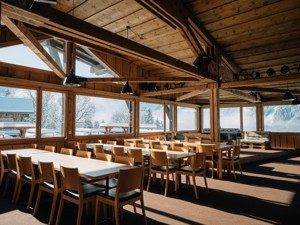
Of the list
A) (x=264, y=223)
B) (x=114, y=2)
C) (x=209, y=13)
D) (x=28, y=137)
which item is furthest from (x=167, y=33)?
(x=264, y=223)

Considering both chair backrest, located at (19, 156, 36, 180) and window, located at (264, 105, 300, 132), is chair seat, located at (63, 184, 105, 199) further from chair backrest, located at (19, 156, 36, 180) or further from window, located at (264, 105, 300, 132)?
window, located at (264, 105, 300, 132)

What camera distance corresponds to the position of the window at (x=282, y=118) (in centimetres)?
1185

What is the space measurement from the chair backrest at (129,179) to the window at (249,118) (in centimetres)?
1193

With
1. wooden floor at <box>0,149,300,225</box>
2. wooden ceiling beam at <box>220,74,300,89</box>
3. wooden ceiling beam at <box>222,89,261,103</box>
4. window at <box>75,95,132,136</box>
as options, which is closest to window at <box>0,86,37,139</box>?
window at <box>75,95,132,136</box>

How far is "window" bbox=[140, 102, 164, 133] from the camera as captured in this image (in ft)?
34.3

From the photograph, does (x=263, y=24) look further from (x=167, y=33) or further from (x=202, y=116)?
(x=202, y=116)

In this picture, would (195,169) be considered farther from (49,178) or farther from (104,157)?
(49,178)

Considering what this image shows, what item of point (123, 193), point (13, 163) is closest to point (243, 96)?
point (123, 193)

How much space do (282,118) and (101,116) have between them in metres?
9.82

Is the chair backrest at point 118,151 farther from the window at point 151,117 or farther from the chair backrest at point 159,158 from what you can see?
the window at point 151,117

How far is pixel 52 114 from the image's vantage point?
706 centimetres

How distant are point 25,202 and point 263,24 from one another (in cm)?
714

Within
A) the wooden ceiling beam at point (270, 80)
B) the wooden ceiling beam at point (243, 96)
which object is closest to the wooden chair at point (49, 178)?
the wooden ceiling beam at point (270, 80)

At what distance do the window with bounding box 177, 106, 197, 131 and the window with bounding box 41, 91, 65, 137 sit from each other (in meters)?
7.11
